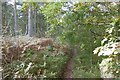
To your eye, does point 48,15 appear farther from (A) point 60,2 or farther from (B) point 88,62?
(B) point 88,62

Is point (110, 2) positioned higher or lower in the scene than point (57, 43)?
higher

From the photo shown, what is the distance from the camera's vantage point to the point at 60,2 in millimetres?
1700

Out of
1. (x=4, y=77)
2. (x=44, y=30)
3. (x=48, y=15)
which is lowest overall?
(x=4, y=77)

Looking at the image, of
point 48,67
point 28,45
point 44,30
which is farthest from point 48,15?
point 48,67

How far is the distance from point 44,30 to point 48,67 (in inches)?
10.9

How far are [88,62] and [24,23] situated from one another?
1.80ft

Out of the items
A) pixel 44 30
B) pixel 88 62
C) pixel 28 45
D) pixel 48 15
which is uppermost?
pixel 48 15

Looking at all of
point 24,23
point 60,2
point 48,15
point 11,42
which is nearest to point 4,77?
point 11,42

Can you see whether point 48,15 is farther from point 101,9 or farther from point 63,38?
point 101,9

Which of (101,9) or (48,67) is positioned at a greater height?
(101,9)

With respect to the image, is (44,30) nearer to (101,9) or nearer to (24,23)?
(24,23)

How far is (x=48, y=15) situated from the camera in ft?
5.58

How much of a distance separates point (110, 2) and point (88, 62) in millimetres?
466

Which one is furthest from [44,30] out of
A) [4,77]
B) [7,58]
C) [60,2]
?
[4,77]
